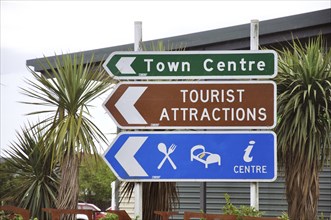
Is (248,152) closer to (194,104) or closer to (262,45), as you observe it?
(194,104)

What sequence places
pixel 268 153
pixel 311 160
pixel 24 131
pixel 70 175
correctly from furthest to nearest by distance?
pixel 24 131, pixel 70 175, pixel 311 160, pixel 268 153

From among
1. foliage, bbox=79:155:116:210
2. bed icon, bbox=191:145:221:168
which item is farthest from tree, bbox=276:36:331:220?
foliage, bbox=79:155:116:210

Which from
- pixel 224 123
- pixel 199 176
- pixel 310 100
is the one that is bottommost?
pixel 199 176

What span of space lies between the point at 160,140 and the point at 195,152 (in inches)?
17.9

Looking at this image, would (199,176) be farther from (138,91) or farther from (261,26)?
(261,26)

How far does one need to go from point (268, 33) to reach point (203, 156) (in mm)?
9504

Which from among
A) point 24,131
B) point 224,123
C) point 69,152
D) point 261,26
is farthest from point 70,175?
point 261,26

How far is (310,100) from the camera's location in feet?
46.1

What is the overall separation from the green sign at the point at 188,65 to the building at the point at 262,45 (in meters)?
7.70

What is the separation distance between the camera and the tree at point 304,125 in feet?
45.1

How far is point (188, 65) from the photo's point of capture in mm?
10102

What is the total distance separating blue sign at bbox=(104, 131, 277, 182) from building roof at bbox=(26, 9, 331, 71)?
7.64 m

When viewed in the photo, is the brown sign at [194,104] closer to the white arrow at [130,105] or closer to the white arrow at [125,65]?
the white arrow at [130,105]

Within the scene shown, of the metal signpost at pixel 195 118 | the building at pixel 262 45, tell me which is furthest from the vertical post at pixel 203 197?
the metal signpost at pixel 195 118
